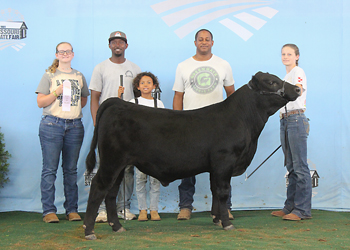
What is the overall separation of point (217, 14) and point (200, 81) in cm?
138

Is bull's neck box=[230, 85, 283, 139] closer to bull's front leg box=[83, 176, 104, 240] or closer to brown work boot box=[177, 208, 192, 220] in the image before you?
brown work boot box=[177, 208, 192, 220]

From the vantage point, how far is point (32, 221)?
4254mm

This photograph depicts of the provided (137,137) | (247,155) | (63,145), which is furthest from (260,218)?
(63,145)

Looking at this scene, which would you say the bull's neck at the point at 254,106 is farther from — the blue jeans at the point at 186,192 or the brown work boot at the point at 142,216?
the brown work boot at the point at 142,216

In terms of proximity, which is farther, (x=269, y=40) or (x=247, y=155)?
(x=269, y=40)

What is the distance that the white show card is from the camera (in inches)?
156

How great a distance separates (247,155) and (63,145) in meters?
2.11

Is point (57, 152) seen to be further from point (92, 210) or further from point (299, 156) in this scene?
point (299, 156)

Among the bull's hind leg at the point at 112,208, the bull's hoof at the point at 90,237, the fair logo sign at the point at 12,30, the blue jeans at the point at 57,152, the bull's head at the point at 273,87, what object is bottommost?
the bull's hoof at the point at 90,237

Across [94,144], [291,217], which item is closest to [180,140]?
[94,144]

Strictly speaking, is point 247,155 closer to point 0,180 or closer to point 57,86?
point 57,86

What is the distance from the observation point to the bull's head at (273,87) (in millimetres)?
3559

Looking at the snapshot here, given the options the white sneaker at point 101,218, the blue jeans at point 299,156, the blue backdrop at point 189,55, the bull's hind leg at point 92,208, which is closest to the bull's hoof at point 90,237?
the bull's hind leg at point 92,208

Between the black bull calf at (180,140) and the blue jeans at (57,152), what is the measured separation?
2.79 feet
